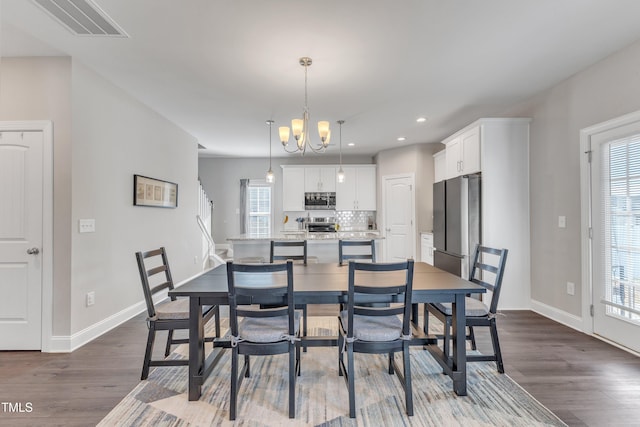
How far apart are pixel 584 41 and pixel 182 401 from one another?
→ 4146mm

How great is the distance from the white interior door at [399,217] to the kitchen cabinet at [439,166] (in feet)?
1.54

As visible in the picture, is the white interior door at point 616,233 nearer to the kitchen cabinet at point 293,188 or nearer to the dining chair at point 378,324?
the dining chair at point 378,324

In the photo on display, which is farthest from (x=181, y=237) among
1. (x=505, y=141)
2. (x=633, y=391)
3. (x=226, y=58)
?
(x=633, y=391)

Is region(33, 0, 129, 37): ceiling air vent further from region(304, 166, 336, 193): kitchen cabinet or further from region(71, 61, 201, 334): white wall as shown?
region(304, 166, 336, 193): kitchen cabinet

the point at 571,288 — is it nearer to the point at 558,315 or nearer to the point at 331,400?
the point at 558,315

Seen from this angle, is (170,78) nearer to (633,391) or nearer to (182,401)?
(182,401)

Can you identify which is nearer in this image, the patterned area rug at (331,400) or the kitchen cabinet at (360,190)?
the patterned area rug at (331,400)

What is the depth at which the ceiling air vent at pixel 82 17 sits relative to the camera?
2.04 m

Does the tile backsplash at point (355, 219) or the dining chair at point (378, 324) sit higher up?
the tile backsplash at point (355, 219)

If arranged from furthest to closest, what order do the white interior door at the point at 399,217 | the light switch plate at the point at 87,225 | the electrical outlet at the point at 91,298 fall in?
the white interior door at the point at 399,217 < the electrical outlet at the point at 91,298 < the light switch plate at the point at 87,225

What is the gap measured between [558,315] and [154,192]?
5175 millimetres

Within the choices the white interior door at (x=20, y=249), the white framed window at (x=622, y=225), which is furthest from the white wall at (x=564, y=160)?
the white interior door at (x=20, y=249)

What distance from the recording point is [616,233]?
9.45 ft

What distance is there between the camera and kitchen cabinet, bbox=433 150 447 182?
5.75 metres
